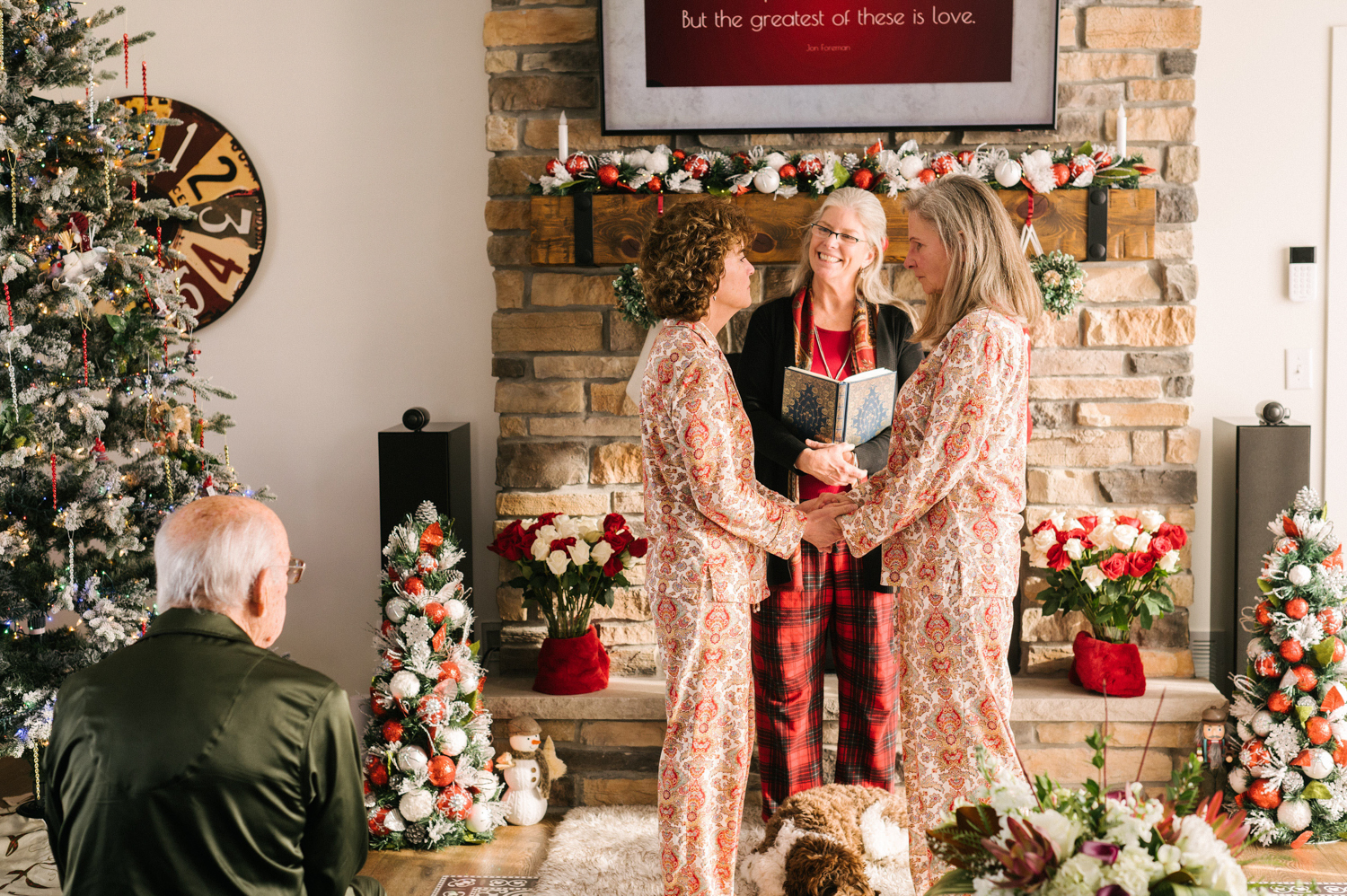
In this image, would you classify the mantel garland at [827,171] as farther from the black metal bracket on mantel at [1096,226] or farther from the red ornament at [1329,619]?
the red ornament at [1329,619]

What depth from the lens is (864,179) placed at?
2.91 meters

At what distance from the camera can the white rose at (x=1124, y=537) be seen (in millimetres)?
2744

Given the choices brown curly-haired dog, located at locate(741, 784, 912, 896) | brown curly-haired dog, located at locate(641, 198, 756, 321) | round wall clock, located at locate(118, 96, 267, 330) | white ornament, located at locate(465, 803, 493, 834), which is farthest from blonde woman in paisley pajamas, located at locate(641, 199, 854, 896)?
round wall clock, located at locate(118, 96, 267, 330)

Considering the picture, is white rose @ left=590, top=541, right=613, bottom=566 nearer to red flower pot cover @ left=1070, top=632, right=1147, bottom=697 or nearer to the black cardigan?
the black cardigan

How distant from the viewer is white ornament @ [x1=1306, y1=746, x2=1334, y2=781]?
8.40ft

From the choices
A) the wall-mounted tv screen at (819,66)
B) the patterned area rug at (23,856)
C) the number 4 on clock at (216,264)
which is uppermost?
the wall-mounted tv screen at (819,66)

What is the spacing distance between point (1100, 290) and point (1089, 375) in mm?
265

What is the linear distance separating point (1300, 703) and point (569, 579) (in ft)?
6.65

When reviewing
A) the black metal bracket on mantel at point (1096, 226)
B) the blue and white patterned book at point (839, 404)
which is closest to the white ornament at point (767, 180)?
the blue and white patterned book at point (839, 404)

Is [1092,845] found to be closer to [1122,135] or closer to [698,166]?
[698,166]

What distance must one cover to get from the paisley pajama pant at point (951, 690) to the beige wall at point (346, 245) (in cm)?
172

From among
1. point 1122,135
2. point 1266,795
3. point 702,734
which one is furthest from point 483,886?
point 1122,135

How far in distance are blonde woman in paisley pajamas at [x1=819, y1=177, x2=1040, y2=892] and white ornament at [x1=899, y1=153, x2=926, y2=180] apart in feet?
2.79

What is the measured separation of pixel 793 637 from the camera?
7.63 ft
